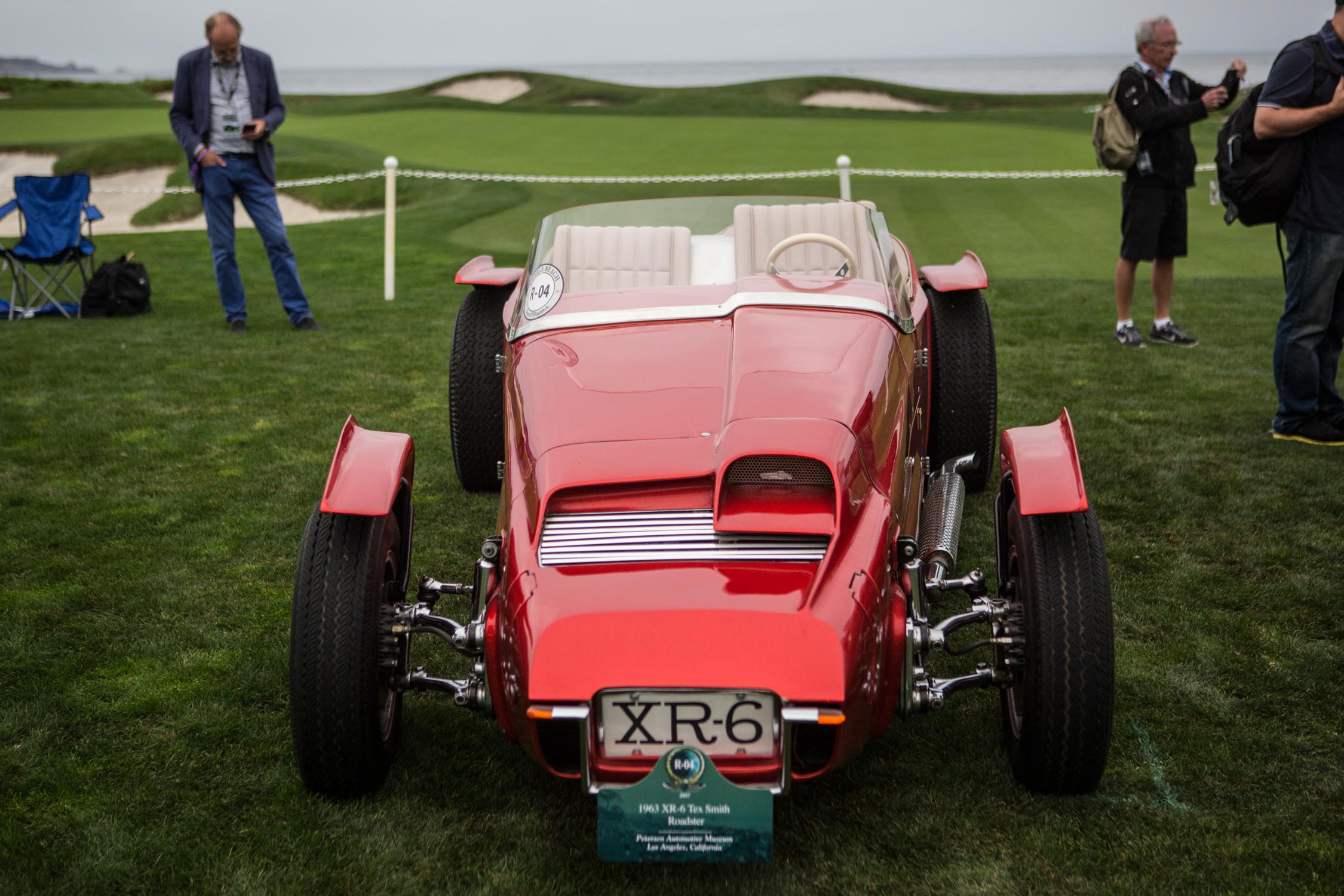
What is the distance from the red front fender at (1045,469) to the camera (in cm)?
271

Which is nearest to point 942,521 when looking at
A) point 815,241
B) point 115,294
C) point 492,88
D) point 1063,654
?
point 1063,654

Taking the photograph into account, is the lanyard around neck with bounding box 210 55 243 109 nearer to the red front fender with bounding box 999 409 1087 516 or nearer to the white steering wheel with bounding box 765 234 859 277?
the white steering wheel with bounding box 765 234 859 277

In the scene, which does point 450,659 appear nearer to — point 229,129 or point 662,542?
point 662,542

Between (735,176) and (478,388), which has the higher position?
(735,176)

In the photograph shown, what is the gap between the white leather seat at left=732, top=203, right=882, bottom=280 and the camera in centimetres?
413

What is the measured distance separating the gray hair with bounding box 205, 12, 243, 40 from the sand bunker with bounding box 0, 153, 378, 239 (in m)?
6.58

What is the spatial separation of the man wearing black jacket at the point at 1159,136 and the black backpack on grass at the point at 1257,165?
1.58 m

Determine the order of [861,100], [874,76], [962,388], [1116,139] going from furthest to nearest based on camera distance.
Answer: [874,76] → [861,100] → [1116,139] → [962,388]

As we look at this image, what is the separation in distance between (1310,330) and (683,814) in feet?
14.4

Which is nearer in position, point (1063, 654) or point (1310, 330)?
point (1063, 654)

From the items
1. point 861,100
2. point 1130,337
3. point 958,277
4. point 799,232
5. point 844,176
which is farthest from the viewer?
point 861,100

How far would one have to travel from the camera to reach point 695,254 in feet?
14.6

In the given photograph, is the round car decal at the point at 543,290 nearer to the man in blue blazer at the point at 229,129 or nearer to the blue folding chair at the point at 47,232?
the man in blue blazer at the point at 229,129

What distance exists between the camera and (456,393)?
462 centimetres
